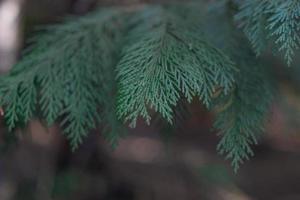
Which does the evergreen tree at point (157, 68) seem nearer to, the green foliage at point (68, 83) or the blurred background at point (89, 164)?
the green foliage at point (68, 83)

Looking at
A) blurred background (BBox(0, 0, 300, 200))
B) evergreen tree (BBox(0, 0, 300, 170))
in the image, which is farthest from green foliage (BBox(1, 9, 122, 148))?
blurred background (BBox(0, 0, 300, 200))

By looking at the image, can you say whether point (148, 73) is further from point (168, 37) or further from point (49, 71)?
point (49, 71)

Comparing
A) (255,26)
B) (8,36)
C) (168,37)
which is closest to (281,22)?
(255,26)

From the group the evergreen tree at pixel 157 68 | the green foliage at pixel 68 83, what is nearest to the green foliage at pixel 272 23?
the evergreen tree at pixel 157 68

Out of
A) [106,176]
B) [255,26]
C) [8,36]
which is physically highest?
[255,26]

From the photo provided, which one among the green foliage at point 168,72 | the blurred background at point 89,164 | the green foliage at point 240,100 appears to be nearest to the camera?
the green foliage at point 168,72

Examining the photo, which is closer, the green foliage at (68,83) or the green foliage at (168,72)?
the green foliage at (168,72)

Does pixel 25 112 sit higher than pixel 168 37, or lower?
lower

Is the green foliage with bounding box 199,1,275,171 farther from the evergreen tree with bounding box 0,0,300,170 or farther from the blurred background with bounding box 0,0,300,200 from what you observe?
the blurred background with bounding box 0,0,300,200

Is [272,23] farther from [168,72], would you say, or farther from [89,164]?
[89,164]
